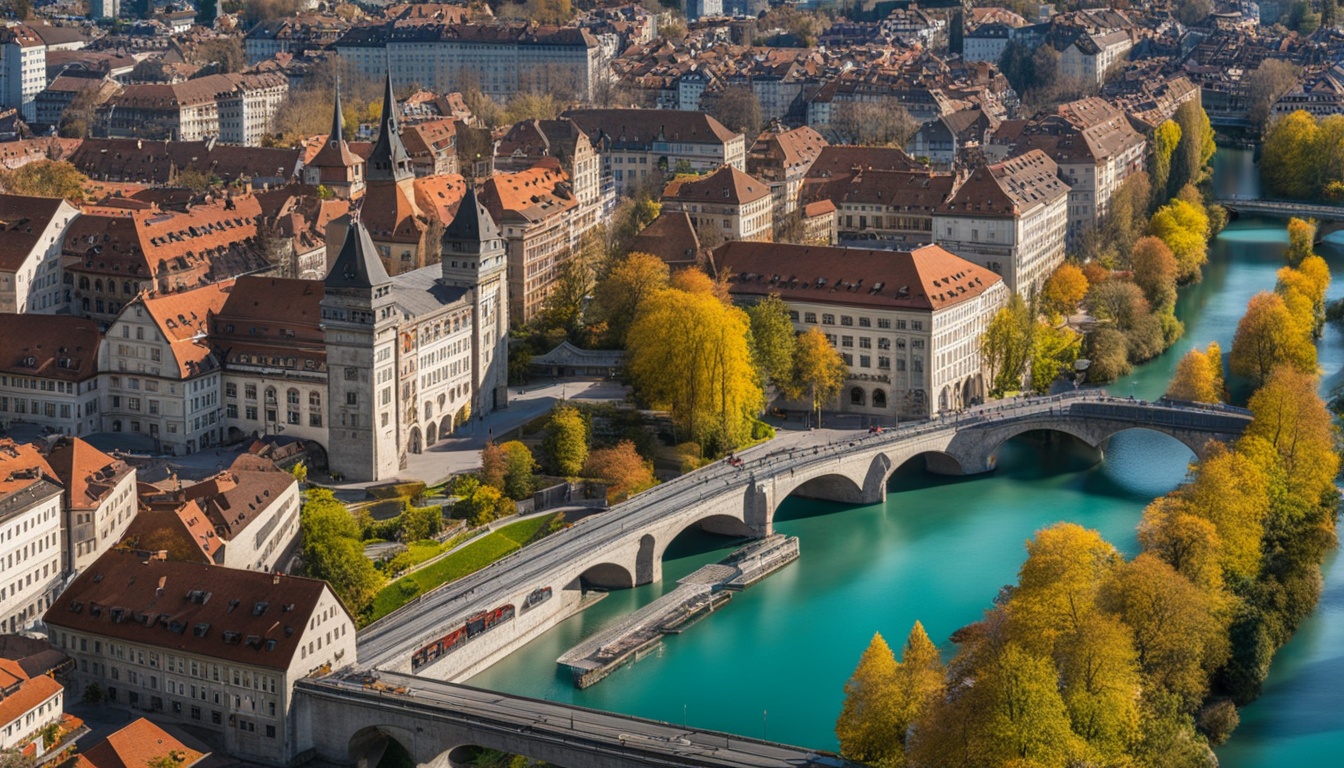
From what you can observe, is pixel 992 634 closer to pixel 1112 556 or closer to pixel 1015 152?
pixel 1112 556

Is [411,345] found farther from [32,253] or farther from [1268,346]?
[1268,346]

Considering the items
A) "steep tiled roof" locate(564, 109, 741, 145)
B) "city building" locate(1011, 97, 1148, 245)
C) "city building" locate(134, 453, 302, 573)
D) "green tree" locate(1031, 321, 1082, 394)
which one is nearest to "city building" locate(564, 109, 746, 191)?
"steep tiled roof" locate(564, 109, 741, 145)

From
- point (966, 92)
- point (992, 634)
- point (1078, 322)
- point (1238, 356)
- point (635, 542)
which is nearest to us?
point (992, 634)

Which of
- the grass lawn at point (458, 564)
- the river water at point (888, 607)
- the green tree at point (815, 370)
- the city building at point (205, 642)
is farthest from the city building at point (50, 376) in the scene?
the green tree at point (815, 370)

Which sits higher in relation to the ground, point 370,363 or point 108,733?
point 370,363

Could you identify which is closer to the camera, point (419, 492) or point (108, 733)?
point (108, 733)

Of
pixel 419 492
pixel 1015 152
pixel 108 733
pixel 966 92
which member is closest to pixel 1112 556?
pixel 419 492
